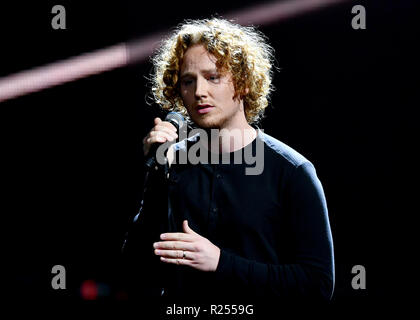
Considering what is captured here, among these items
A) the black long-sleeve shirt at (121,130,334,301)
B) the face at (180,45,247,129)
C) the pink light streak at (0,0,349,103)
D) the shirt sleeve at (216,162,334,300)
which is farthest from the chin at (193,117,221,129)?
the pink light streak at (0,0,349,103)

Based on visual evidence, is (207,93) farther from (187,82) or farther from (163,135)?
(163,135)

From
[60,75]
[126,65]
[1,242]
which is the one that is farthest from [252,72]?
[1,242]

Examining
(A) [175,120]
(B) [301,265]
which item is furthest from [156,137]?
(B) [301,265]

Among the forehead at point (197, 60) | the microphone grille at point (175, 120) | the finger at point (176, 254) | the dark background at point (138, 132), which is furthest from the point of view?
the dark background at point (138, 132)

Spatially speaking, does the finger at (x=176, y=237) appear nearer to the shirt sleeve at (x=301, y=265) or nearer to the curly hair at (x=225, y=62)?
the shirt sleeve at (x=301, y=265)

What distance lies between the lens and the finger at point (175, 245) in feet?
3.50

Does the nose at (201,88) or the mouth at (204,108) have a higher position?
the nose at (201,88)

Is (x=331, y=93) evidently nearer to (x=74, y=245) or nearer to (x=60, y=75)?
(x=60, y=75)

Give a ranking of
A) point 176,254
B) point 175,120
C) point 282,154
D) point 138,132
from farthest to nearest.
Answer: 1. point 138,132
2. point 282,154
3. point 175,120
4. point 176,254

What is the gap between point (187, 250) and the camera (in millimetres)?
1086

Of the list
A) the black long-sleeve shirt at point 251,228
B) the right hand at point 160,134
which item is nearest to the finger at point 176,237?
the black long-sleeve shirt at point 251,228

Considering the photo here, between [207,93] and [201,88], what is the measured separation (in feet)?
0.08

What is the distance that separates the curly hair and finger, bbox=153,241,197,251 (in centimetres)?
56

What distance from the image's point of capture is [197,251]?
1095 mm
